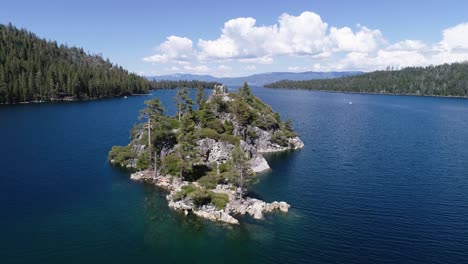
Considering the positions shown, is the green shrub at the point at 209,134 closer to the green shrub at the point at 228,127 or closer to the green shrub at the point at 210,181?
the green shrub at the point at 228,127

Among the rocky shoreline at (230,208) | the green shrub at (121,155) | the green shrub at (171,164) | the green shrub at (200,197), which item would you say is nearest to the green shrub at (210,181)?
the rocky shoreline at (230,208)

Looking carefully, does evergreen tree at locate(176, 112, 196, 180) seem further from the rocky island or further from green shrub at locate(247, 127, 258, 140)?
green shrub at locate(247, 127, 258, 140)

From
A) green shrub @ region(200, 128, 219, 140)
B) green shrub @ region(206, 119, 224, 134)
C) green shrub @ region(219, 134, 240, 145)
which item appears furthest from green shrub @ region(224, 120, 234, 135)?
green shrub @ region(200, 128, 219, 140)

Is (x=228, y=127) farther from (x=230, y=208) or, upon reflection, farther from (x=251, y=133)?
(x=230, y=208)

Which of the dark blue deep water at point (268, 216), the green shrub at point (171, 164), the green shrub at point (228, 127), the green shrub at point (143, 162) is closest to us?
the dark blue deep water at point (268, 216)

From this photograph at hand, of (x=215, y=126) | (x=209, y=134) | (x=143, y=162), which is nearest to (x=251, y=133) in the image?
(x=215, y=126)

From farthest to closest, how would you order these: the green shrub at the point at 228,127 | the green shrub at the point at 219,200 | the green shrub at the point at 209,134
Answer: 1. the green shrub at the point at 228,127
2. the green shrub at the point at 209,134
3. the green shrub at the point at 219,200

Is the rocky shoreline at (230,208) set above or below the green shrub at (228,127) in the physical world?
below

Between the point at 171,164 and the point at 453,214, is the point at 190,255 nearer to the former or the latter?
the point at 171,164
